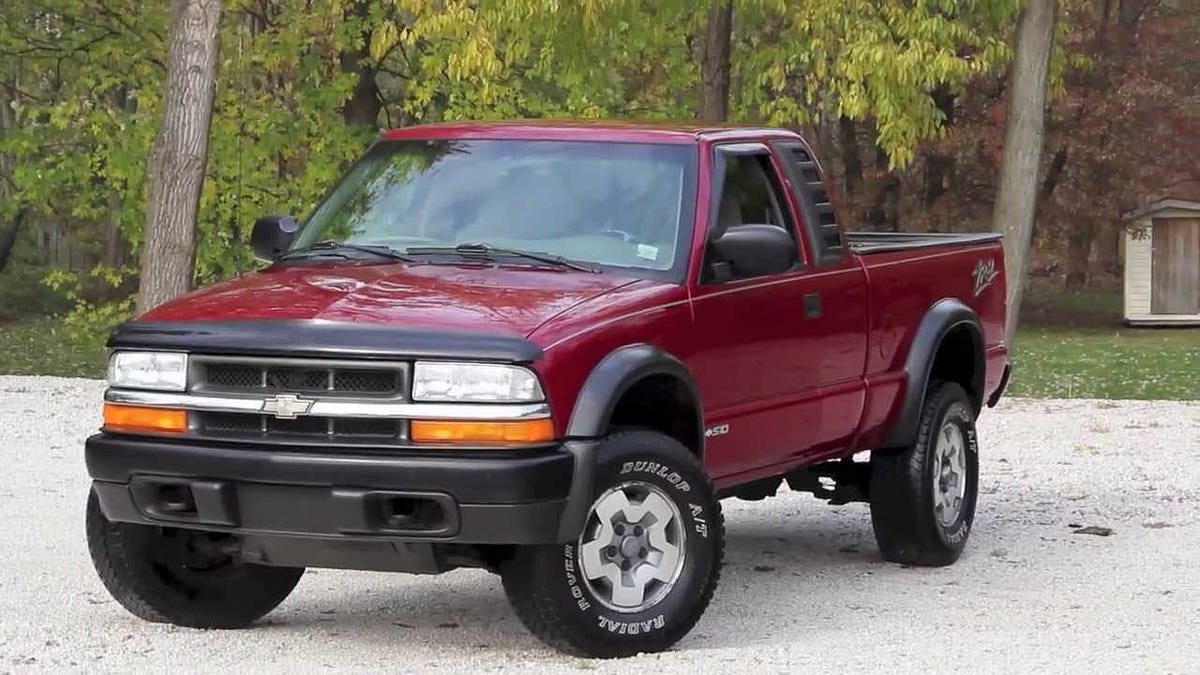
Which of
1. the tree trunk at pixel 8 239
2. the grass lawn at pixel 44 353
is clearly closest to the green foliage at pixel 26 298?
the tree trunk at pixel 8 239

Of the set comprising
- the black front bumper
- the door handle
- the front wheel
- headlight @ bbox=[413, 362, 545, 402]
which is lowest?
the front wheel

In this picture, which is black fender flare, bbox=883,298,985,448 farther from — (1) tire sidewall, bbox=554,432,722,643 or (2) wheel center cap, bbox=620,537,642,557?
(2) wheel center cap, bbox=620,537,642,557

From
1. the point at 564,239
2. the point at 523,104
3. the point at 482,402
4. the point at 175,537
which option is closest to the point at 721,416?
the point at 564,239

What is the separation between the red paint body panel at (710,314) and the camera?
684 cm

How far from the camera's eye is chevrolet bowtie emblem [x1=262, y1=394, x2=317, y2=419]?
6.69 meters

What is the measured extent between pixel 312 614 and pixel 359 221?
151cm

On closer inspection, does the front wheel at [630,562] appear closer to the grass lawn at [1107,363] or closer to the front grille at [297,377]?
the front grille at [297,377]

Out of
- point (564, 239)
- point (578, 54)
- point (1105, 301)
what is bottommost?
point (1105, 301)

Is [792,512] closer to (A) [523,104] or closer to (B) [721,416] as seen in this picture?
(B) [721,416]

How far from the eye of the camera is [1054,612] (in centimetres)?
813

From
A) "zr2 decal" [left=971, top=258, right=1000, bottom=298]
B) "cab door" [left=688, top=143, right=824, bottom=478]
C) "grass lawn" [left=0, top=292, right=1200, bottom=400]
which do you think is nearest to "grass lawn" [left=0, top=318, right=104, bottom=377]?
"grass lawn" [left=0, top=292, right=1200, bottom=400]

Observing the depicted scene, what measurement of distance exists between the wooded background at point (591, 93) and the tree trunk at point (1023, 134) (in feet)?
2.40

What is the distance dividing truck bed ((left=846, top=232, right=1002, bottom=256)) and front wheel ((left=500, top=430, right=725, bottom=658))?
222 centimetres

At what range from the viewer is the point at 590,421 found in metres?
6.74
